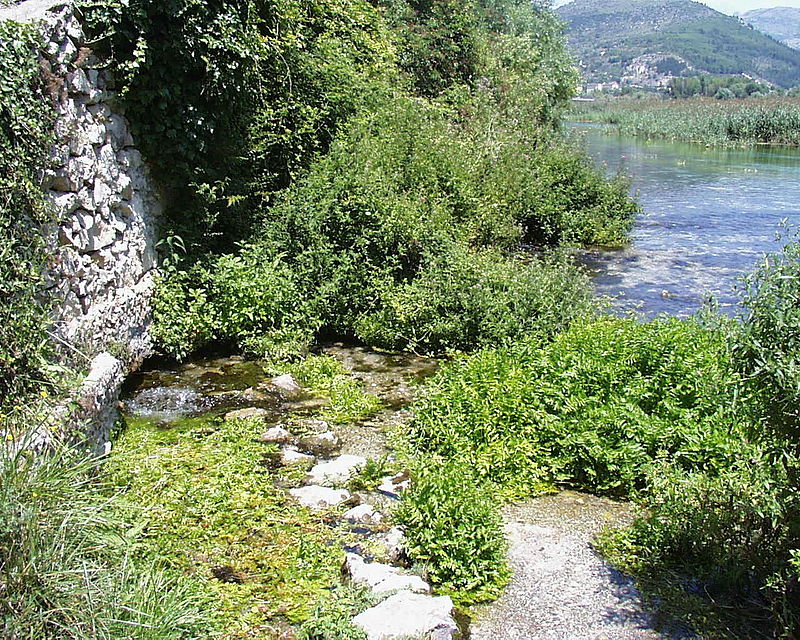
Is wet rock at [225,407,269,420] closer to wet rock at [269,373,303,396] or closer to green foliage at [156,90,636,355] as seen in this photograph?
wet rock at [269,373,303,396]

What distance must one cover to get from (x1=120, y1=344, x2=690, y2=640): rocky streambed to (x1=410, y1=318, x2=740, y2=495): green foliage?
0.28 meters

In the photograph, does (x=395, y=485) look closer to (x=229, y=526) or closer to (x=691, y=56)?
(x=229, y=526)

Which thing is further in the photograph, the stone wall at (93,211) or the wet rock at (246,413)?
the wet rock at (246,413)

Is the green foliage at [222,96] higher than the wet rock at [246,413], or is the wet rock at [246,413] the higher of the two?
the green foliage at [222,96]

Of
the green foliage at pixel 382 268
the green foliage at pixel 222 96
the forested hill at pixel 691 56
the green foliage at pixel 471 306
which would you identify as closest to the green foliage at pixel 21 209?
the green foliage at pixel 222 96

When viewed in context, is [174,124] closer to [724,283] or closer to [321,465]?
[321,465]

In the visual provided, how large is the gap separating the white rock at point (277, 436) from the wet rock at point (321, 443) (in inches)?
5.1

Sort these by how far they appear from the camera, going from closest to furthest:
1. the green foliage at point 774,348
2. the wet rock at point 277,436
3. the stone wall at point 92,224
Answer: the green foliage at point 774,348, the stone wall at point 92,224, the wet rock at point 277,436

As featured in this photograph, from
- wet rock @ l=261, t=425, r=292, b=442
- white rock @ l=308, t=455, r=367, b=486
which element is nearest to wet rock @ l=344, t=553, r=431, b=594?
white rock @ l=308, t=455, r=367, b=486

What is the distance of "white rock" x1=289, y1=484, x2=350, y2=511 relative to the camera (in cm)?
519

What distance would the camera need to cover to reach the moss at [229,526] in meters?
4.11

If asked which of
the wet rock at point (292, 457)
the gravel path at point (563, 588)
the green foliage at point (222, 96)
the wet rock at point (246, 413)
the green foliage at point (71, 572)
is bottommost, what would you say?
the gravel path at point (563, 588)

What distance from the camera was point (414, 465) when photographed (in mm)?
5539

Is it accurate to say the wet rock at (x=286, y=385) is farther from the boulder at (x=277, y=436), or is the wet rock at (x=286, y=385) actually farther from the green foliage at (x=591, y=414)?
the green foliage at (x=591, y=414)
